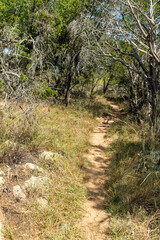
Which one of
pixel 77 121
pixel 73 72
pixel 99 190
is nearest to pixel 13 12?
pixel 73 72

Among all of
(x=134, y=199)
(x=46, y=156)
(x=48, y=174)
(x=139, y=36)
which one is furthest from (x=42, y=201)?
(x=139, y=36)

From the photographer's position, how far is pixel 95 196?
377cm

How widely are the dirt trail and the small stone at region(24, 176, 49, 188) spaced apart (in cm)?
94

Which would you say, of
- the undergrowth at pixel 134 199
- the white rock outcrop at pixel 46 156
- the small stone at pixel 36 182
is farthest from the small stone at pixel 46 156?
the undergrowth at pixel 134 199

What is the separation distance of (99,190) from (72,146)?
71.4 inches


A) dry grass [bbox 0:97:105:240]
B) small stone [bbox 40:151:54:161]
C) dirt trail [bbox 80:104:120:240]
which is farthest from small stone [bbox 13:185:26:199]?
dirt trail [bbox 80:104:120:240]

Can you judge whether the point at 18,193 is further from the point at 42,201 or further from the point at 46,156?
the point at 46,156

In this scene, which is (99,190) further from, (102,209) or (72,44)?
(72,44)

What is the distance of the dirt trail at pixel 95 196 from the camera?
297 centimetres

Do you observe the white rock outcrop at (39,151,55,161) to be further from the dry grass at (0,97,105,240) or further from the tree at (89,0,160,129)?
the tree at (89,0,160,129)

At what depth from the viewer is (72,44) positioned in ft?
33.2

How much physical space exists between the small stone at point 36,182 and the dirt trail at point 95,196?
944mm

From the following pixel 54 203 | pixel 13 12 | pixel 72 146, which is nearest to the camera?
pixel 54 203

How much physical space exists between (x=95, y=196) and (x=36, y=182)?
1.27 m
